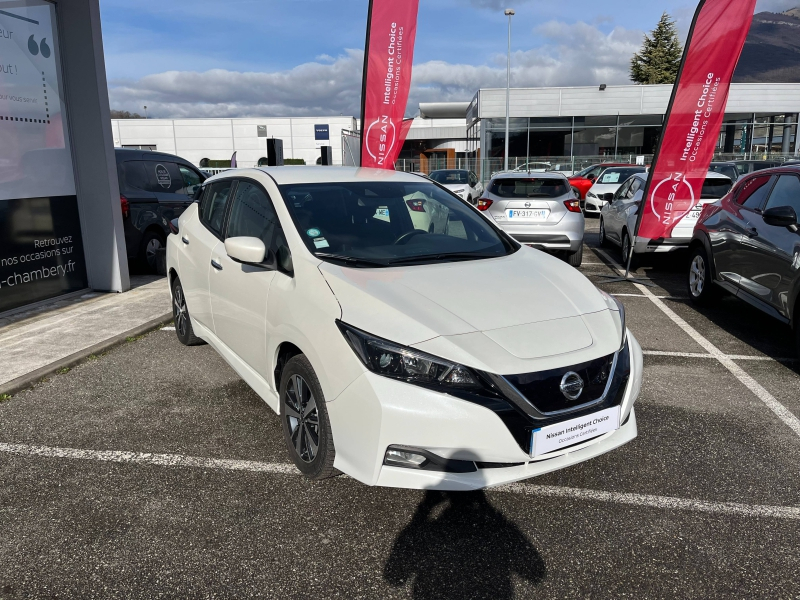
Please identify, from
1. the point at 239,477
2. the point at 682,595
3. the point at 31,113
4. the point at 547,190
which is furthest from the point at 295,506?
the point at 547,190

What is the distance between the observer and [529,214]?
30.2 feet

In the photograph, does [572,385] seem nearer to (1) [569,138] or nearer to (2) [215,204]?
(2) [215,204]

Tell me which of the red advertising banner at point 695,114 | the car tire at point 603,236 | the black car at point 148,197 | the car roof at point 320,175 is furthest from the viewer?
the car tire at point 603,236

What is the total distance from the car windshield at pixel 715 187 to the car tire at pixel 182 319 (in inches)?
291

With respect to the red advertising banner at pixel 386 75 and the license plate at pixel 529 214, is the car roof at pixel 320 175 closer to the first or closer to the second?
the license plate at pixel 529 214

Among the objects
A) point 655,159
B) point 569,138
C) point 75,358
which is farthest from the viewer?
point 569,138

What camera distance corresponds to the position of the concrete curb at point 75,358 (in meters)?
4.55

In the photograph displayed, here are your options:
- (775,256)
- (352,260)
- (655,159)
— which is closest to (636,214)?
(655,159)

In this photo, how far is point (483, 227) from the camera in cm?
420

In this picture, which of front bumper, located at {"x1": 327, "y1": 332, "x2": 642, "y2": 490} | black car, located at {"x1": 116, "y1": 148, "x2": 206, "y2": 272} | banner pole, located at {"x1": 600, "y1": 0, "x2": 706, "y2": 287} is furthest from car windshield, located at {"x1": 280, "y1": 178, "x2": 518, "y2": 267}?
black car, located at {"x1": 116, "y1": 148, "x2": 206, "y2": 272}

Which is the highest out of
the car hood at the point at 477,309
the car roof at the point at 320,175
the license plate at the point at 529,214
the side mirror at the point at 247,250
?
the car roof at the point at 320,175

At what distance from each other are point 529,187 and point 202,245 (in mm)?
6222

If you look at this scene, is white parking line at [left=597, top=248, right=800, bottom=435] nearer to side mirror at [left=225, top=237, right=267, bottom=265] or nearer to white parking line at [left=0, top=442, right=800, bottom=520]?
white parking line at [left=0, top=442, right=800, bottom=520]

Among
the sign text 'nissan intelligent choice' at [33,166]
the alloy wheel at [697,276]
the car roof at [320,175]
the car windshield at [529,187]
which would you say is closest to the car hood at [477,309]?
the car roof at [320,175]
